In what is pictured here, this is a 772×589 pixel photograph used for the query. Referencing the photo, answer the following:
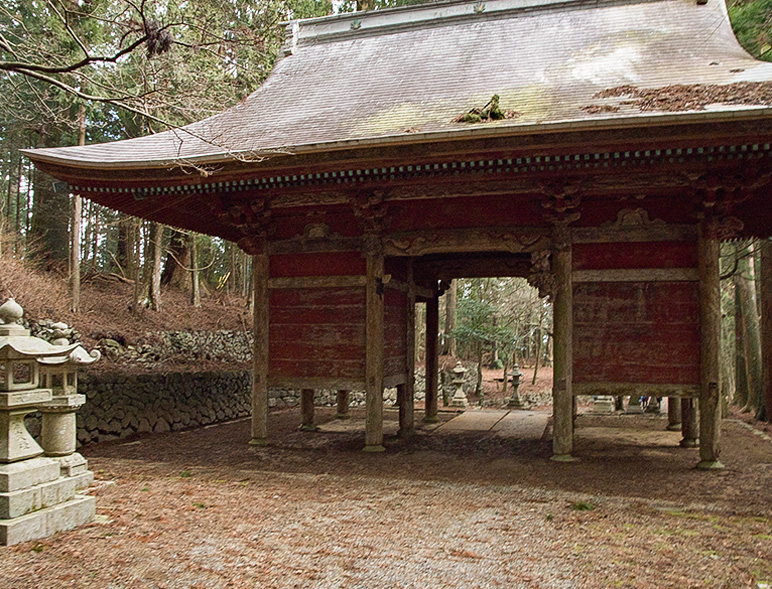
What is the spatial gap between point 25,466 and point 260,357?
4182mm

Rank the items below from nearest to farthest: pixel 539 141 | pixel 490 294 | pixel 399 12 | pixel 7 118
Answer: pixel 539 141, pixel 399 12, pixel 7 118, pixel 490 294

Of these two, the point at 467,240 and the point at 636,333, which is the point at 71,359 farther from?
Result: the point at 636,333

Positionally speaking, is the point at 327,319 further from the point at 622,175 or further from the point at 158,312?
the point at 158,312

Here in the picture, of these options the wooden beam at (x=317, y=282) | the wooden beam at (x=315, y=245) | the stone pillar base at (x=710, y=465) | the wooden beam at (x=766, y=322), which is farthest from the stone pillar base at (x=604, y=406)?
the wooden beam at (x=315, y=245)

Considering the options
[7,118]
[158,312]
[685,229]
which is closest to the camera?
[685,229]

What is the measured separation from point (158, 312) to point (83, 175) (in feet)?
30.0

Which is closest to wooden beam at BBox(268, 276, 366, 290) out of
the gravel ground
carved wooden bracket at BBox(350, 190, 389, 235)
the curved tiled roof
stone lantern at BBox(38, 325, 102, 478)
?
carved wooden bracket at BBox(350, 190, 389, 235)

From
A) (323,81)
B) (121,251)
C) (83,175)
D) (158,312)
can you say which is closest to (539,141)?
(323,81)

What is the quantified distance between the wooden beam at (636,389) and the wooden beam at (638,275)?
1263mm

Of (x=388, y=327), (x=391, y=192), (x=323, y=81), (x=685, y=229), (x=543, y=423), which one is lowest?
(x=543, y=423)

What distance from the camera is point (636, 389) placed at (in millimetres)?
7102

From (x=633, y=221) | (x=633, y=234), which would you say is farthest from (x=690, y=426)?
(x=633, y=221)

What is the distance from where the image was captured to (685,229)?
23.1 feet

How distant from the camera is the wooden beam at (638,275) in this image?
23.1 feet
